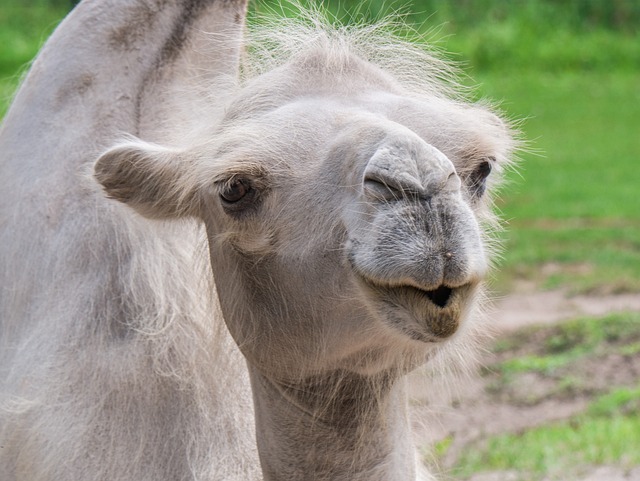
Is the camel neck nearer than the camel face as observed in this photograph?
No

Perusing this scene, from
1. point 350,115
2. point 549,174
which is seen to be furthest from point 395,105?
point 549,174

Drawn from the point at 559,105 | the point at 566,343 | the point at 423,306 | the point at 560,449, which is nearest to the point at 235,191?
the point at 423,306

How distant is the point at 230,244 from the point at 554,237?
887cm

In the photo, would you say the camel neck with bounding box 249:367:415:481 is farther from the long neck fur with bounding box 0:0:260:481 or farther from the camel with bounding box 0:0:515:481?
the long neck fur with bounding box 0:0:260:481

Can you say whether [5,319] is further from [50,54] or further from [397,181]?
[397,181]

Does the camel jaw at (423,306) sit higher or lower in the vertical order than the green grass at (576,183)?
higher

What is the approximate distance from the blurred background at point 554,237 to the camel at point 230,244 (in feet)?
1.58

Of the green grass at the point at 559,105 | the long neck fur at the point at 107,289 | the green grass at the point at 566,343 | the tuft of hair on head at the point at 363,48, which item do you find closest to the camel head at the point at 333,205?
the tuft of hair on head at the point at 363,48

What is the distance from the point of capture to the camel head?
2.27 m

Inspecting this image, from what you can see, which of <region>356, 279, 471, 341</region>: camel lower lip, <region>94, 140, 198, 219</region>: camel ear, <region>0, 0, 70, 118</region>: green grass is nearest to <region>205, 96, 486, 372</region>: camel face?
<region>356, 279, 471, 341</region>: camel lower lip

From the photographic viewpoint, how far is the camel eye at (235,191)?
104 inches

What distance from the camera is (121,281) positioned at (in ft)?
10.8

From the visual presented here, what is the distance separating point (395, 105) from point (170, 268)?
0.93 meters

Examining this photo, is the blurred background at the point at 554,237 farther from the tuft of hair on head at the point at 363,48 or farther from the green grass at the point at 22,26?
the tuft of hair on head at the point at 363,48
